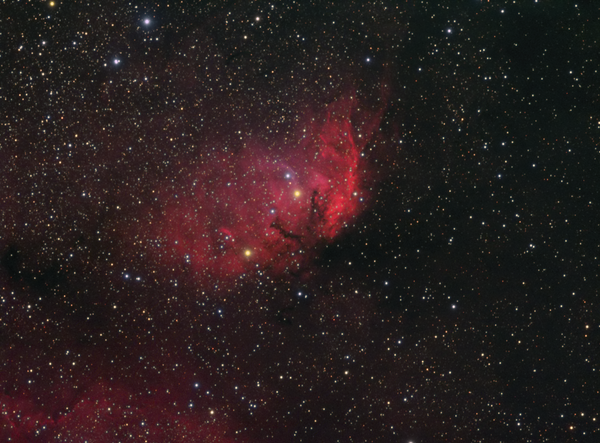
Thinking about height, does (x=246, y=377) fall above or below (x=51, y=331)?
below

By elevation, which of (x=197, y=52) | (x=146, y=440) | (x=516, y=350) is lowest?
(x=516, y=350)

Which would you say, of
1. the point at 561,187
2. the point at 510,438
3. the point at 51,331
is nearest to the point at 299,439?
the point at 510,438

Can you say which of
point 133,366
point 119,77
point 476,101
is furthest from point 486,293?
point 119,77

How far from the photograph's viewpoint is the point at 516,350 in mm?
873

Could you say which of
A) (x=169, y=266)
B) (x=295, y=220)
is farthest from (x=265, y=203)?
→ (x=169, y=266)

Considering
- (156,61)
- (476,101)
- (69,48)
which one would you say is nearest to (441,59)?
(476,101)

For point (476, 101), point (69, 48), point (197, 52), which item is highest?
point (69, 48)

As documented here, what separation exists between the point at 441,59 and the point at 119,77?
840 millimetres

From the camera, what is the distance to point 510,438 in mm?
890

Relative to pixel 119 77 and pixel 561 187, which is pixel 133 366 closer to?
pixel 119 77

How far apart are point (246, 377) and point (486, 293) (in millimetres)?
701

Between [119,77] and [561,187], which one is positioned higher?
[119,77]

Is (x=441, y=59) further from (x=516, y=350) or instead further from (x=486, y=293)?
(x=516, y=350)

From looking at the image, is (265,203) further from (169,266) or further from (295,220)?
(169,266)
